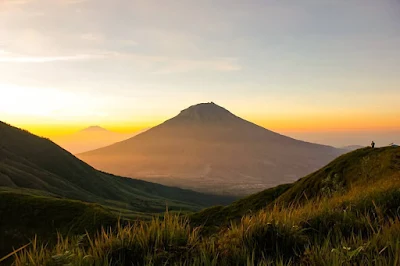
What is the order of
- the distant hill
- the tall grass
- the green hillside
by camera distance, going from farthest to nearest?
the green hillside, the distant hill, the tall grass

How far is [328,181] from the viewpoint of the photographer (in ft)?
177

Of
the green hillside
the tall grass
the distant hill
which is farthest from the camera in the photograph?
the green hillside

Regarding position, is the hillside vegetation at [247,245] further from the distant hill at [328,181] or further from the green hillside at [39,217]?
the green hillside at [39,217]

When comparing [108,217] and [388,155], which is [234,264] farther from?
[108,217]

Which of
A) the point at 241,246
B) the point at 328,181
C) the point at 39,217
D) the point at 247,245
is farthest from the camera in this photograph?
the point at 39,217

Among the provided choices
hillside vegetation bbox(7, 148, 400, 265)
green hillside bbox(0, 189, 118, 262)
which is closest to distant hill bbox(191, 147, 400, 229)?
green hillside bbox(0, 189, 118, 262)

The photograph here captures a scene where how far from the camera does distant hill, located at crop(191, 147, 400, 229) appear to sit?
5203cm

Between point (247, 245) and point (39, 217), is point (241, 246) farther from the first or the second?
point (39, 217)

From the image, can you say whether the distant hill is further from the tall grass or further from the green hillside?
the tall grass

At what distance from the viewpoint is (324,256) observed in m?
5.97

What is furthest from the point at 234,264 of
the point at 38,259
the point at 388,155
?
the point at 388,155

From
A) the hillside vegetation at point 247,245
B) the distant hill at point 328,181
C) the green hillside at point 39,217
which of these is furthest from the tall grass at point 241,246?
the green hillside at point 39,217

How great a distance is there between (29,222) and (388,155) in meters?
65.2

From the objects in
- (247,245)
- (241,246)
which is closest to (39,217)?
(247,245)
